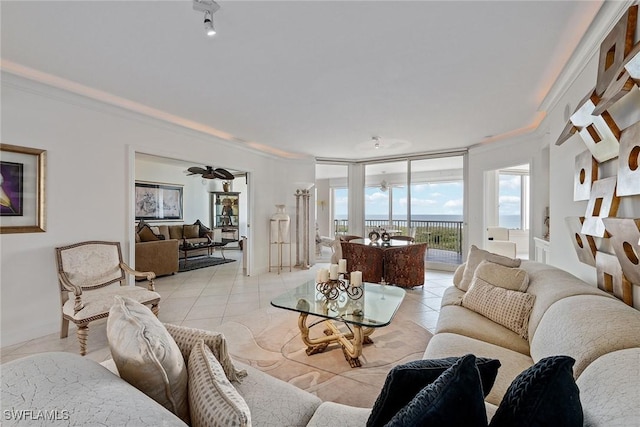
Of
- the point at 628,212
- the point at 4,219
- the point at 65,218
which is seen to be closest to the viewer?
the point at 628,212

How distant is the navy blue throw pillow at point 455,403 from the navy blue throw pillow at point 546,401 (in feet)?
0.28

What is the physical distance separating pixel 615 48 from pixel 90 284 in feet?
14.8

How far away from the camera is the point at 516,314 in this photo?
191 centimetres

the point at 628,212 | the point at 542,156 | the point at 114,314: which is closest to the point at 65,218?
the point at 114,314

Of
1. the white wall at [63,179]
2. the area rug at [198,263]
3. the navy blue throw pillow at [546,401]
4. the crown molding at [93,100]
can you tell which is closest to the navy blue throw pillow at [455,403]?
the navy blue throw pillow at [546,401]

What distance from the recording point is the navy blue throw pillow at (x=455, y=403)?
2.09 feet

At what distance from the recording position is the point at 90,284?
2857 mm

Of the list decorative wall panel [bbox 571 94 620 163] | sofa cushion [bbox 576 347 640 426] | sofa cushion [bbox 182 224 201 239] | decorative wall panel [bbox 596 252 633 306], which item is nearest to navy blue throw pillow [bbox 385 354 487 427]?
sofa cushion [bbox 576 347 640 426]

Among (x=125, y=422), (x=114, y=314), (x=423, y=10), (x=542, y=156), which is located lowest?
(x=125, y=422)

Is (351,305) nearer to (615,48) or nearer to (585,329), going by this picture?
(585,329)

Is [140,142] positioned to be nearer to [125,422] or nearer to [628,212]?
[125,422]

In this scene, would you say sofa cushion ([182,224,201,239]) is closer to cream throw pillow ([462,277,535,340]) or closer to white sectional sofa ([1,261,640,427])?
white sectional sofa ([1,261,640,427])

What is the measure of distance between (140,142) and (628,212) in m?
4.53

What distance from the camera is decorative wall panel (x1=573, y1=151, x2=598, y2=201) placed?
188 centimetres
